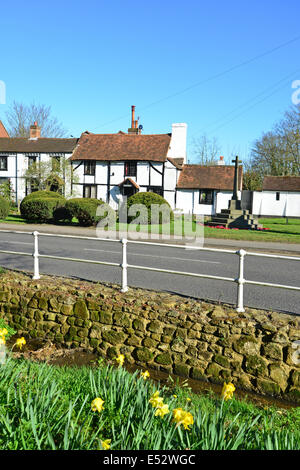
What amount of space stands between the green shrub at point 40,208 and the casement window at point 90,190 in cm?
1417

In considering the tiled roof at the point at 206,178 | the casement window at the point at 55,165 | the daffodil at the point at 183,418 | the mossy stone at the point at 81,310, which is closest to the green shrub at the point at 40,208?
the casement window at the point at 55,165

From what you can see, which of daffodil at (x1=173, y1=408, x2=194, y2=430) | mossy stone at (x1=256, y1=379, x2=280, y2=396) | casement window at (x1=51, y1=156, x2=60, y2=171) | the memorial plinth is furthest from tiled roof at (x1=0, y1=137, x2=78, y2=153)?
daffodil at (x1=173, y1=408, x2=194, y2=430)

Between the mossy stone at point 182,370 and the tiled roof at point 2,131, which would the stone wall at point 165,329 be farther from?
the tiled roof at point 2,131

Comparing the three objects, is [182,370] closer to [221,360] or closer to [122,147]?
[221,360]

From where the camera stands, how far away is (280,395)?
5.16 m

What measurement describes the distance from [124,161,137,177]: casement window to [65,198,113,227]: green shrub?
47.2ft

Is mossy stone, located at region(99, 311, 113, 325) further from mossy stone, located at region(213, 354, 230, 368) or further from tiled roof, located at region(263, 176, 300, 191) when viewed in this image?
tiled roof, located at region(263, 176, 300, 191)

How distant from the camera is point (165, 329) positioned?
19.6 ft

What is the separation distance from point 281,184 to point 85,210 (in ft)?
91.0

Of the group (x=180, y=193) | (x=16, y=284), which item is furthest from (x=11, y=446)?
(x=180, y=193)

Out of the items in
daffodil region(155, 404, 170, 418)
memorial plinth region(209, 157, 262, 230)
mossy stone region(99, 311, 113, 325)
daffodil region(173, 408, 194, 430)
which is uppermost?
memorial plinth region(209, 157, 262, 230)

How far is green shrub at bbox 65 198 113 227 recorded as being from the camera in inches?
912

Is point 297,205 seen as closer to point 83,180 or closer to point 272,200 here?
point 272,200

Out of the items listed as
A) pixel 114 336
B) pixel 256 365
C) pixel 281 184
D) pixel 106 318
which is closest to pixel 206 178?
pixel 281 184
